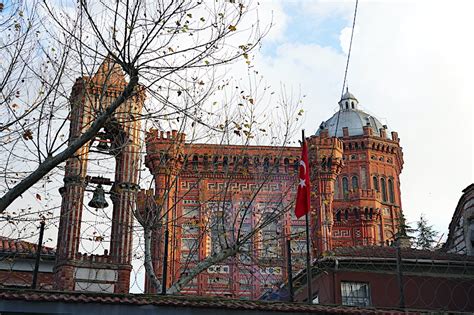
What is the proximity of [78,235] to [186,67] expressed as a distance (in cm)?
1563

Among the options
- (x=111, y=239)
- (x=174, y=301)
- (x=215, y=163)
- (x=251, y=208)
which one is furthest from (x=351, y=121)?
(x=174, y=301)

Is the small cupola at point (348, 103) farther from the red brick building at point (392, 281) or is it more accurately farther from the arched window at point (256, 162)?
the red brick building at point (392, 281)

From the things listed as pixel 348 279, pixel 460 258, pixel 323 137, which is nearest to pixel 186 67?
pixel 348 279

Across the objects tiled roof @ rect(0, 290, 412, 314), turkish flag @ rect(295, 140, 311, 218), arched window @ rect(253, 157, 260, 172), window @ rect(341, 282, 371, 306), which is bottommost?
tiled roof @ rect(0, 290, 412, 314)

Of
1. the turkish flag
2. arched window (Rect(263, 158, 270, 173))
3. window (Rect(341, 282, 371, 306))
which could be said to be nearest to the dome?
arched window (Rect(263, 158, 270, 173))

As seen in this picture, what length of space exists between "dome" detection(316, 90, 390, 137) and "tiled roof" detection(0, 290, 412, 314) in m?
52.9

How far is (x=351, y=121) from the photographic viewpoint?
6431 centimetres

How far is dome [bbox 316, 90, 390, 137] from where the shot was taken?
6291 centimetres

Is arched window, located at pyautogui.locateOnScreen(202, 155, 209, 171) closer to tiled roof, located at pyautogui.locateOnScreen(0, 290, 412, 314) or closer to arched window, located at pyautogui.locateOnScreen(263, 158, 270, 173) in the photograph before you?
arched window, located at pyautogui.locateOnScreen(263, 158, 270, 173)

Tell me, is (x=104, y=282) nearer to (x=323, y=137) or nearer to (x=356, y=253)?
(x=356, y=253)

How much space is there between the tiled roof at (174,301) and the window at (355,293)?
968cm

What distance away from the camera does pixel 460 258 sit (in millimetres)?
21312

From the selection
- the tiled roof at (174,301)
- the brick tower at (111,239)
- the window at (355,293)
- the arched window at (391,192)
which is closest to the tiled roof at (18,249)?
the brick tower at (111,239)

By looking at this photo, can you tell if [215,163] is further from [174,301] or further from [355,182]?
[174,301]
